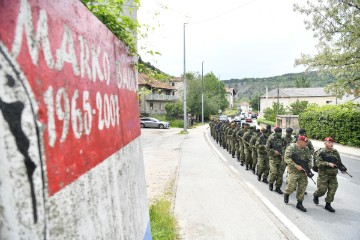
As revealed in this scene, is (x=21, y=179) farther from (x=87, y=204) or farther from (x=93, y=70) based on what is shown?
(x=93, y=70)

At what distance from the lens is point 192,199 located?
763 cm

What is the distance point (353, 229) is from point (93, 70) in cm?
571

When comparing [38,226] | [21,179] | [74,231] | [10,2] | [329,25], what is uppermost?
[329,25]

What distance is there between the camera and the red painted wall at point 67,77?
141 cm

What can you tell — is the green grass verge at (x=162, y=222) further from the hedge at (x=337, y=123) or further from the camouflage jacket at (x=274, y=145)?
the hedge at (x=337, y=123)

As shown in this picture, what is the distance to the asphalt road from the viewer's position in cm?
554

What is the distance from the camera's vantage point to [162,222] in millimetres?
5613

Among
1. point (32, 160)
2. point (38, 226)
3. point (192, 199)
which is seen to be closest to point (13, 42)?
point (32, 160)

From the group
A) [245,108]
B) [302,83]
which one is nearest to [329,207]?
[302,83]

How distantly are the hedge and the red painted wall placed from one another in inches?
785

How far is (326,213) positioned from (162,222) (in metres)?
3.68

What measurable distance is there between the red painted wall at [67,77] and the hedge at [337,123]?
65.5 ft

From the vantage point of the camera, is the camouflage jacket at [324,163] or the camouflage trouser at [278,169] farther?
the camouflage trouser at [278,169]

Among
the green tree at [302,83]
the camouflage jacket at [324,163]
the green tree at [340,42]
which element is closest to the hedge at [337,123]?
the green tree at [340,42]
